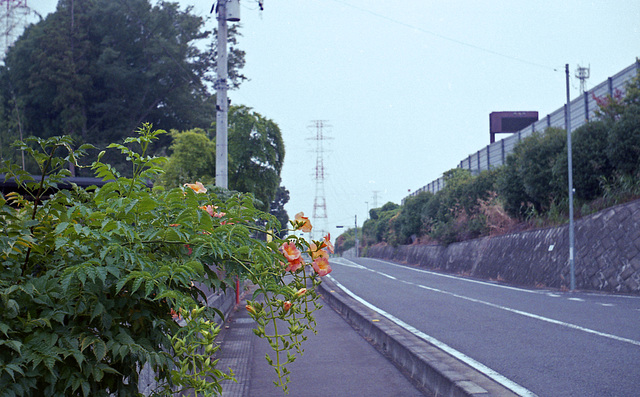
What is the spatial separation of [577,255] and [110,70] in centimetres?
2475

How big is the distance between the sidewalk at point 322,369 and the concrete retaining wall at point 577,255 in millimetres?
10307

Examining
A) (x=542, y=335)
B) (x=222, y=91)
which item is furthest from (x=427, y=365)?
(x=222, y=91)

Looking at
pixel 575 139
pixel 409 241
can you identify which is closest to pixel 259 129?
pixel 575 139

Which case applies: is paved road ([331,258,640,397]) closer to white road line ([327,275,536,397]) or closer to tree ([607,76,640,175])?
white road line ([327,275,536,397])

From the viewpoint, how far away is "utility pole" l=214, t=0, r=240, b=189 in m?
12.1

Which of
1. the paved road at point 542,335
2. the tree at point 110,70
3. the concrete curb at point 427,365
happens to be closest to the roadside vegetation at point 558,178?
the paved road at point 542,335

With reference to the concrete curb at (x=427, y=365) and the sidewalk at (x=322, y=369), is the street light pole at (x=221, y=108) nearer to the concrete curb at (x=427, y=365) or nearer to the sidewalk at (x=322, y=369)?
the sidewalk at (x=322, y=369)

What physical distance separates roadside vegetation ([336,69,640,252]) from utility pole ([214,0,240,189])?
489 inches

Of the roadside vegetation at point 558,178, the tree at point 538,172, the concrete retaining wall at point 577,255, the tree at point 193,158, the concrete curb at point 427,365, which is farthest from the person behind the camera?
the tree at point 538,172

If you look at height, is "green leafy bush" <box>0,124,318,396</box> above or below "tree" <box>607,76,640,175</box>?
below

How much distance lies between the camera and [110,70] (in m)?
30.0

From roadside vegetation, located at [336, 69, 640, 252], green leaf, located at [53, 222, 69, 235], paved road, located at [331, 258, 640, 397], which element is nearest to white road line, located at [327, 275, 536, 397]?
paved road, located at [331, 258, 640, 397]

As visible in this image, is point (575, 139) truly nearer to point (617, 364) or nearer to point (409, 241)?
point (617, 364)

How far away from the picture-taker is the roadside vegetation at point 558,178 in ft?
57.6
